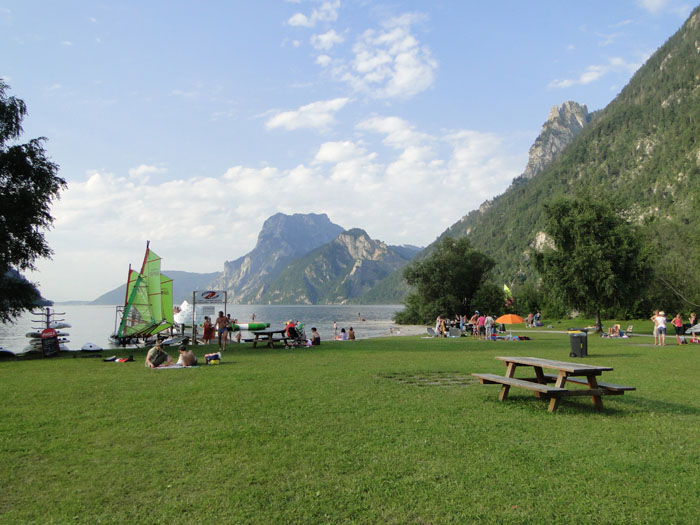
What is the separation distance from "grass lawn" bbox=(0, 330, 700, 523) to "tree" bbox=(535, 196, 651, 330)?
27.1 meters

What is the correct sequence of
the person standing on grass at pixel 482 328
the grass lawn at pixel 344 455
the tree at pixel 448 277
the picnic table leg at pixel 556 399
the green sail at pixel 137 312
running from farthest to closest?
1. the tree at pixel 448 277
2. the person standing on grass at pixel 482 328
3. the green sail at pixel 137 312
4. the picnic table leg at pixel 556 399
5. the grass lawn at pixel 344 455

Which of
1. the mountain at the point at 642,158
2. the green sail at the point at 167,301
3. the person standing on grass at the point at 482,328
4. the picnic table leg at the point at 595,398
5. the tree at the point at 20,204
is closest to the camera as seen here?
the picnic table leg at the point at 595,398

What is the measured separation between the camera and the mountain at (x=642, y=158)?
106m

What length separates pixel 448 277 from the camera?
69062 mm

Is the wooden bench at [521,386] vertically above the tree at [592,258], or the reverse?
the tree at [592,258]

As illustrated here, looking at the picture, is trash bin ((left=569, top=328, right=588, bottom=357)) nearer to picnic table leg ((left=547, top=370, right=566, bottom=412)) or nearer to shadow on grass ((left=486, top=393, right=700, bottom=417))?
shadow on grass ((left=486, top=393, right=700, bottom=417))

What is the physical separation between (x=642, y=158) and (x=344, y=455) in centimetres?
15155

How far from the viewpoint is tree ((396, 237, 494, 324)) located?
68875mm

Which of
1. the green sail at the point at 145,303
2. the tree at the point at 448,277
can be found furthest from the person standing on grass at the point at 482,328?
the tree at the point at 448,277

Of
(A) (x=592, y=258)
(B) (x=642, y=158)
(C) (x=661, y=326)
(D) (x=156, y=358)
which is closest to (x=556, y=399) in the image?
(D) (x=156, y=358)

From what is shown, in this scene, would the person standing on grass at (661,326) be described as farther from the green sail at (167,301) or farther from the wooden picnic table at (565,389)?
the green sail at (167,301)

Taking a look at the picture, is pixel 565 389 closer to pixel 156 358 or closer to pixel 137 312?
pixel 156 358

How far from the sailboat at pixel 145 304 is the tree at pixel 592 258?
1163 inches

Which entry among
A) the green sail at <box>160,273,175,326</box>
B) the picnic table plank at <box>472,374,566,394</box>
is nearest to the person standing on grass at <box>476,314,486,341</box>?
the green sail at <box>160,273,175,326</box>
